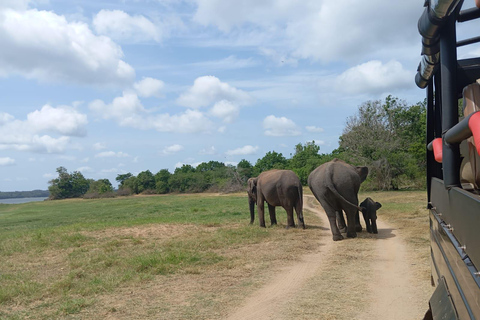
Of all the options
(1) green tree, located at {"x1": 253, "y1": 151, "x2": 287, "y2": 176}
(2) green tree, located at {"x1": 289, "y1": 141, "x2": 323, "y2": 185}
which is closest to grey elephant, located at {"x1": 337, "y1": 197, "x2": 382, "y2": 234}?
(2) green tree, located at {"x1": 289, "y1": 141, "x2": 323, "y2": 185}

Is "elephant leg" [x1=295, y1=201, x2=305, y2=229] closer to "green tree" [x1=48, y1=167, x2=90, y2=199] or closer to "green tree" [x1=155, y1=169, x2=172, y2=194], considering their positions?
"green tree" [x1=155, y1=169, x2=172, y2=194]

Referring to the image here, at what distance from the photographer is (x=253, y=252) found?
9961 millimetres

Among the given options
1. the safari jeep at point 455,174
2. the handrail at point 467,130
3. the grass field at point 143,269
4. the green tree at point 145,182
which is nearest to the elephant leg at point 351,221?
the grass field at point 143,269

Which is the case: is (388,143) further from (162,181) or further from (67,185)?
(67,185)

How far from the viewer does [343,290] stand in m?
6.65

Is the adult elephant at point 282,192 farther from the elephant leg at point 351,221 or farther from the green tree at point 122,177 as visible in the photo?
the green tree at point 122,177

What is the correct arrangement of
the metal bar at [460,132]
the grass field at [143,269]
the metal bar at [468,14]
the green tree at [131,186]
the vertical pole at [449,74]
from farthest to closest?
the green tree at [131,186]
the grass field at [143,269]
the metal bar at [468,14]
the vertical pole at [449,74]
the metal bar at [460,132]

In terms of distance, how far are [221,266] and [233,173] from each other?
146 feet

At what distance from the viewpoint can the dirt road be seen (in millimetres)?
5715

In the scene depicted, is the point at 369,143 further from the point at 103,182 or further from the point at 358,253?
the point at 103,182

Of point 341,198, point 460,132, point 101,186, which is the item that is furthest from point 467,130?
point 101,186

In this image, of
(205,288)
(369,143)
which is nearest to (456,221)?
(205,288)

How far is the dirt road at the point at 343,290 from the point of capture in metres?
5.71

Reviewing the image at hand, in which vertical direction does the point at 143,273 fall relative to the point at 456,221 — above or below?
below
